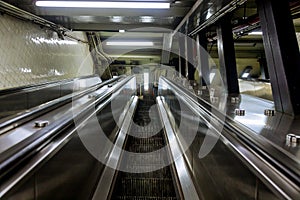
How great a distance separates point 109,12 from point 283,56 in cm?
364

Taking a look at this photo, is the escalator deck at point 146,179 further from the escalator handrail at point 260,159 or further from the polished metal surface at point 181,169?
the escalator handrail at point 260,159

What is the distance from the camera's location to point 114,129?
381 centimetres

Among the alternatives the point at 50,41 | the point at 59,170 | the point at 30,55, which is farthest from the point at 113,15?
the point at 59,170

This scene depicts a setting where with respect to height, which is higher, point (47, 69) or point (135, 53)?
point (135, 53)

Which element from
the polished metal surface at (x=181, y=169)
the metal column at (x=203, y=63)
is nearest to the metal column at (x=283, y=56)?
the polished metal surface at (x=181, y=169)

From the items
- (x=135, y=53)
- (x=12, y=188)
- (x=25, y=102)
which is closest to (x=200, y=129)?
(x=12, y=188)

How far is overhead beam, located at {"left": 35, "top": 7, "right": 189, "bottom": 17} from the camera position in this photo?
4.82 metres

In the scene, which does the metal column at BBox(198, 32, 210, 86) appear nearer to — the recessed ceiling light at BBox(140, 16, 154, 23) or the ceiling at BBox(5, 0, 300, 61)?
the ceiling at BBox(5, 0, 300, 61)

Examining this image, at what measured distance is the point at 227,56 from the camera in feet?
12.0

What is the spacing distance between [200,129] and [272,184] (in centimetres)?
149

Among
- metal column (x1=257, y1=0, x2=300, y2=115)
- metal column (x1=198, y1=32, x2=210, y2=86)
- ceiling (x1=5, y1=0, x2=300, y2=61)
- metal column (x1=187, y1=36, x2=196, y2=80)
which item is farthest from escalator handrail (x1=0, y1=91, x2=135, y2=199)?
metal column (x1=187, y1=36, x2=196, y2=80)

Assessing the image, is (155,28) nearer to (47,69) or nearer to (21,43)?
(47,69)

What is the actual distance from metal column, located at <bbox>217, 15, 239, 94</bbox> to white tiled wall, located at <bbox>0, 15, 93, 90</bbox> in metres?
2.94

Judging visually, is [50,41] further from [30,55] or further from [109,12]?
[109,12]
